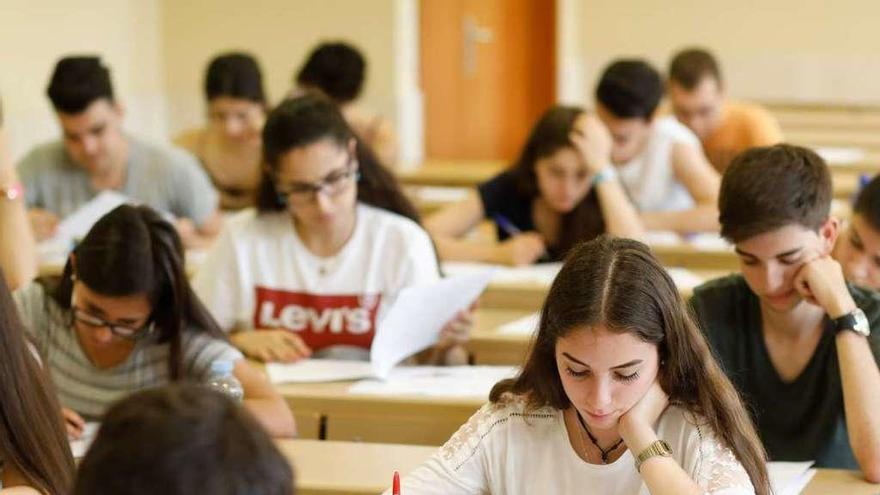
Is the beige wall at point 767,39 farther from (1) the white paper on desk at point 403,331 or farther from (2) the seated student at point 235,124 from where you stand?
(1) the white paper on desk at point 403,331

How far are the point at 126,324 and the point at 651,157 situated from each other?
2149mm

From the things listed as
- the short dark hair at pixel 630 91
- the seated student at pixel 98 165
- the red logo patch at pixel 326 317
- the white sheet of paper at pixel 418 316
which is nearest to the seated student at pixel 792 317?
the white sheet of paper at pixel 418 316

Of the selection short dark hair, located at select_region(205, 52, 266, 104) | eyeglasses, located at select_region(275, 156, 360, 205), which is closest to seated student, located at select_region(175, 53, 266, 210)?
short dark hair, located at select_region(205, 52, 266, 104)

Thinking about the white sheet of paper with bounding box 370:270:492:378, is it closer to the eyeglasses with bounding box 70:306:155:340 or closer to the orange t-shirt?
the eyeglasses with bounding box 70:306:155:340

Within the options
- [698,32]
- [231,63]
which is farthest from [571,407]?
[698,32]

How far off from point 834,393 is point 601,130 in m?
1.48

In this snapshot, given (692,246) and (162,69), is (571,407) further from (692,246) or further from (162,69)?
(162,69)

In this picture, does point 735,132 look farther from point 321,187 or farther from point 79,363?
point 79,363

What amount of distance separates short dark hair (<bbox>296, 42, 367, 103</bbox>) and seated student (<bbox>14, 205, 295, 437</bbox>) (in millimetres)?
2734

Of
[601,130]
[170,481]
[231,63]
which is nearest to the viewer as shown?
[170,481]

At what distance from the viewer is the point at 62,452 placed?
5.70 feet

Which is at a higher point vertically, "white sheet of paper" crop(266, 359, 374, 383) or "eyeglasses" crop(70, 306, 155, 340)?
"eyeglasses" crop(70, 306, 155, 340)

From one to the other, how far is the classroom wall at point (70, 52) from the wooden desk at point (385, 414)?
11.0ft

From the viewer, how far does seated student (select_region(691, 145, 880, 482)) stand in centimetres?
223
